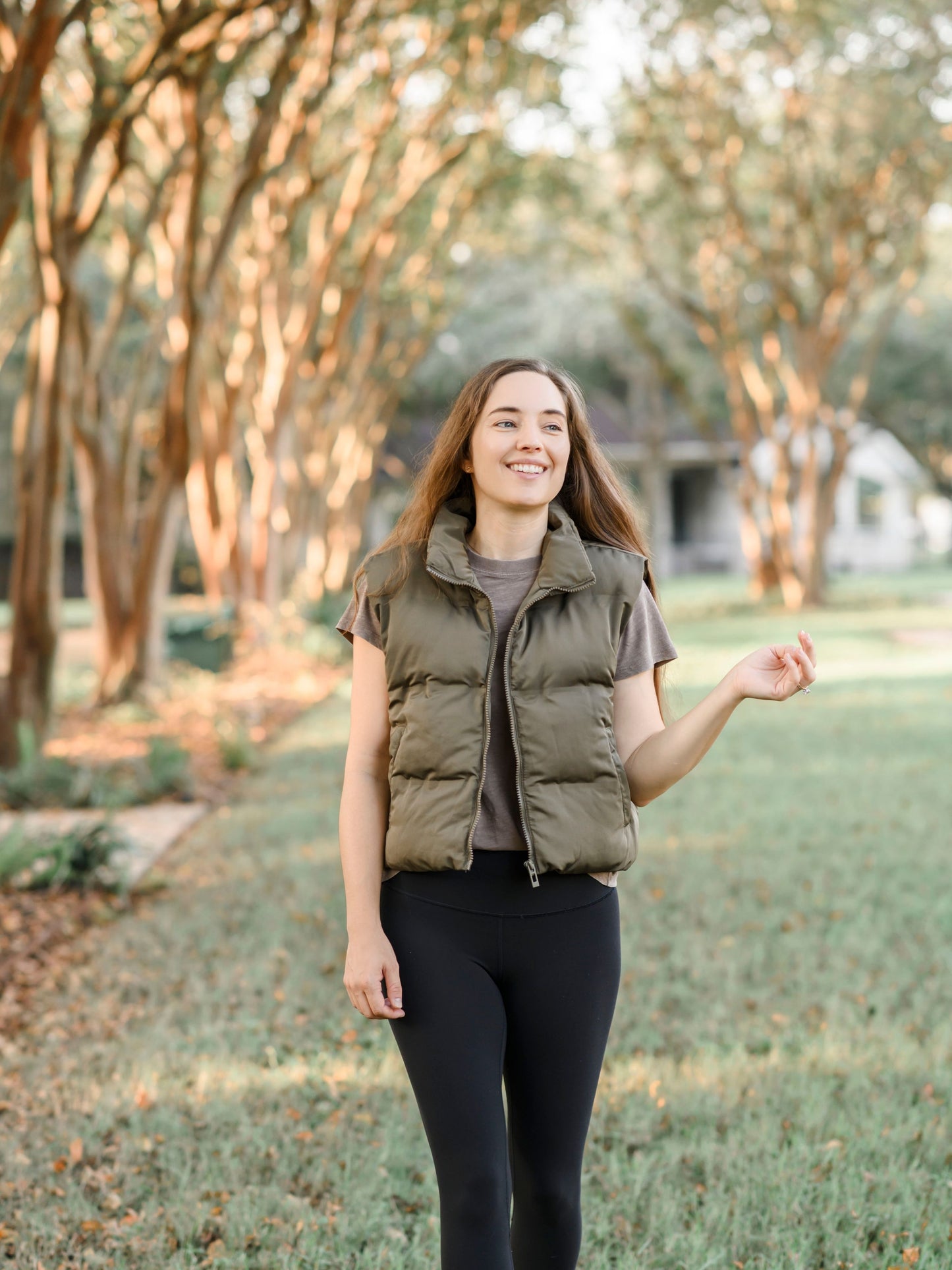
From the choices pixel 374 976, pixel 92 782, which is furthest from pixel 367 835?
pixel 92 782

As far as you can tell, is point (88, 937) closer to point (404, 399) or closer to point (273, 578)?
point (273, 578)

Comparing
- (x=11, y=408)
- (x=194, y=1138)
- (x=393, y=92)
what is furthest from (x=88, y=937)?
(x=11, y=408)

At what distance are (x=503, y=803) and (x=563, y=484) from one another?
2.47 ft

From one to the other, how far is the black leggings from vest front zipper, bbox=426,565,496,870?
10 cm

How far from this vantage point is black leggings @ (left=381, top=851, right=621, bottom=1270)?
2.50m

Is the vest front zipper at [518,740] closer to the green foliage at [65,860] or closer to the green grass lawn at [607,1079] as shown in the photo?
the green grass lawn at [607,1079]

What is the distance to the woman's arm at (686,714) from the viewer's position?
257 centimetres

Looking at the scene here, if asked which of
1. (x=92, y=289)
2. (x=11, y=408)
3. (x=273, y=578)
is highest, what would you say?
(x=92, y=289)

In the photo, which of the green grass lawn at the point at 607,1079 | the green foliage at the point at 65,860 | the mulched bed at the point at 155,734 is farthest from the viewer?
the green foliage at the point at 65,860

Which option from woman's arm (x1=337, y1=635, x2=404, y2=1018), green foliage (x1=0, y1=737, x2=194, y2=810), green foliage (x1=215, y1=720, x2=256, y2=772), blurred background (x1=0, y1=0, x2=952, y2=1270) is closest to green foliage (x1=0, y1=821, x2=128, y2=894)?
blurred background (x1=0, y1=0, x2=952, y2=1270)

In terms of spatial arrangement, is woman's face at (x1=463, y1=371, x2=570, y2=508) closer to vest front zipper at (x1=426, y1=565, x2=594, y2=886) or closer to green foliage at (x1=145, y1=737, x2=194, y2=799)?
vest front zipper at (x1=426, y1=565, x2=594, y2=886)

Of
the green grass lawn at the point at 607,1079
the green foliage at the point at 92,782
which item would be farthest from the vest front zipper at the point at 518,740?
the green foliage at the point at 92,782

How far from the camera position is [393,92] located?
15234 mm

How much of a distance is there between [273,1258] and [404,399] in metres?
35.9
